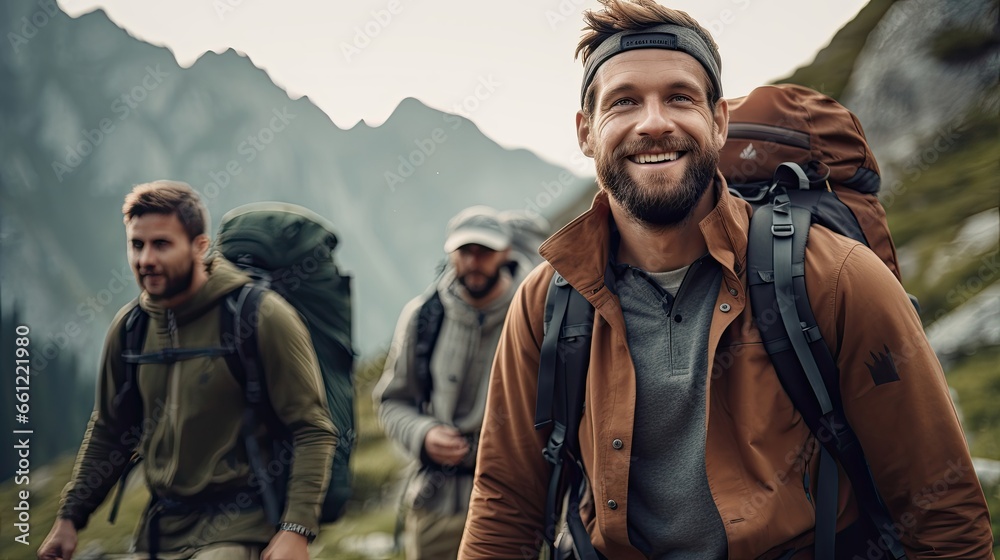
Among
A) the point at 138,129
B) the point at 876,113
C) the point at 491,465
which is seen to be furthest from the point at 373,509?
the point at 876,113

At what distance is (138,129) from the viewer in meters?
15.3

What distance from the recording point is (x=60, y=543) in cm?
529

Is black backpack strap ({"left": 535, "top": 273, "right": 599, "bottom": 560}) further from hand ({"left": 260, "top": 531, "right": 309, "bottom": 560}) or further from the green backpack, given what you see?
the green backpack

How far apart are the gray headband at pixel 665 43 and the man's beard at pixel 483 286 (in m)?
3.30

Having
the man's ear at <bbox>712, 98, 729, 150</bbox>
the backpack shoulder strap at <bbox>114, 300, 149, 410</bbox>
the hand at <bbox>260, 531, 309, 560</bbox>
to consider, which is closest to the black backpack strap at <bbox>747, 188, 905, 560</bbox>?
the man's ear at <bbox>712, 98, 729, 150</bbox>

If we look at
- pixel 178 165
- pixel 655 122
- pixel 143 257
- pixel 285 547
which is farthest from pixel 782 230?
pixel 178 165

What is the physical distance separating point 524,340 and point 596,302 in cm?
32

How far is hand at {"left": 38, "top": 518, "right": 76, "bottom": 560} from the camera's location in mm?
5254

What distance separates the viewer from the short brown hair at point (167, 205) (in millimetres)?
5742

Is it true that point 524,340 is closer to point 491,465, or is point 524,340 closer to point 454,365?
point 491,465

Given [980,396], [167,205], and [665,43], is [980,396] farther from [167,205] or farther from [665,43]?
[167,205]

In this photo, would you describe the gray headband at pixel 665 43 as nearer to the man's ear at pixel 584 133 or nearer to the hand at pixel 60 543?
the man's ear at pixel 584 133

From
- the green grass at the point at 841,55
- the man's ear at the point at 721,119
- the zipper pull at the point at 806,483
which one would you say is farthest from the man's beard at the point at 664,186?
the green grass at the point at 841,55

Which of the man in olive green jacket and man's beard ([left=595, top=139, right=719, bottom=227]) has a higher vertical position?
man's beard ([left=595, top=139, right=719, bottom=227])
